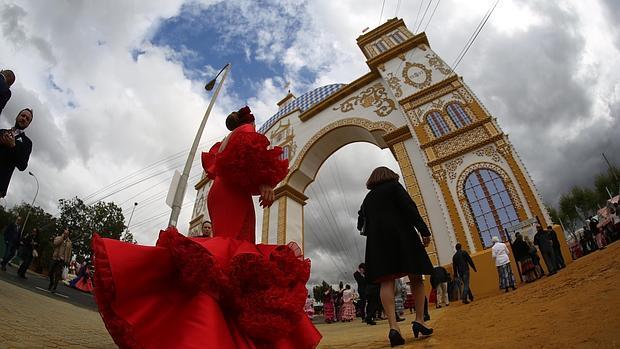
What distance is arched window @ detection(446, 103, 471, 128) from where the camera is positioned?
29.2ft

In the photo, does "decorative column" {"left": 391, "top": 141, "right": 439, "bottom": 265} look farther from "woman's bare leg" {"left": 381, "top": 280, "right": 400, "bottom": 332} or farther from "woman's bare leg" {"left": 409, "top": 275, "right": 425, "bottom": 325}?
"woman's bare leg" {"left": 381, "top": 280, "right": 400, "bottom": 332}

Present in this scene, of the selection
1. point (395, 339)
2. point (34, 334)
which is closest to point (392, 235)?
point (395, 339)

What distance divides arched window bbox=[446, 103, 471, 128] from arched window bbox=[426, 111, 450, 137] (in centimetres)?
29

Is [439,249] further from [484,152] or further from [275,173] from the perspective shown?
[275,173]

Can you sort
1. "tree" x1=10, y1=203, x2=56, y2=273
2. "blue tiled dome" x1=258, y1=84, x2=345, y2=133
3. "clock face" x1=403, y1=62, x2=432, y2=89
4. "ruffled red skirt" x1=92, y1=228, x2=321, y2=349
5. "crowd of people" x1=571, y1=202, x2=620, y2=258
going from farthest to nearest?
"tree" x1=10, y1=203, x2=56, y2=273 < "blue tiled dome" x1=258, y1=84, x2=345, y2=133 < "crowd of people" x1=571, y1=202, x2=620, y2=258 < "clock face" x1=403, y1=62, x2=432, y2=89 < "ruffled red skirt" x1=92, y1=228, x2=321, y2=349

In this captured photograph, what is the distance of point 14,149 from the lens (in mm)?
2473

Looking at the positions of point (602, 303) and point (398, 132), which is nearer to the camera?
point (602, 303)

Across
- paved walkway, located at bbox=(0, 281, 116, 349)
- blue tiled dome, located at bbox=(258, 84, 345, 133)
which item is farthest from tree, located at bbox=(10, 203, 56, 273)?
paved walkway, located at bbox=(0, 281, 116, 349)

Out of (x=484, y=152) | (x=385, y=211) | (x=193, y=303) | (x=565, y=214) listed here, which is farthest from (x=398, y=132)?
(x=565, y=214)

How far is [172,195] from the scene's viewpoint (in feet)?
21.0

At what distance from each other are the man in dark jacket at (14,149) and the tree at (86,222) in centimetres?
2324

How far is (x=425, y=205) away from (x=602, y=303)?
650 cm

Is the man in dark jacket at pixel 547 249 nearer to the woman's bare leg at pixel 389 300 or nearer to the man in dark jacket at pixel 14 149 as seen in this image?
the woman's bare leg at pixel 389 300

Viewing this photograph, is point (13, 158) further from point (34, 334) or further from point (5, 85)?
point (34, 334)
